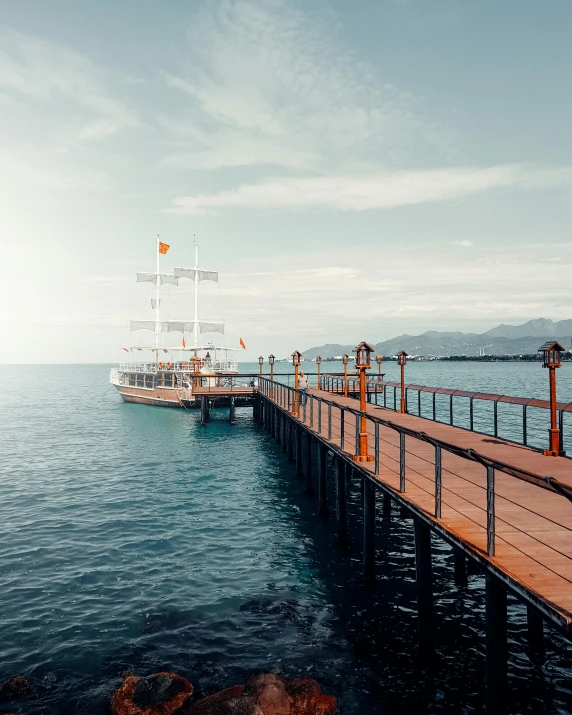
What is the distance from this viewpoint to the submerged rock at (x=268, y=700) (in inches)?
329

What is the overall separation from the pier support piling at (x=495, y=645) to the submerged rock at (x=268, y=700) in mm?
2564

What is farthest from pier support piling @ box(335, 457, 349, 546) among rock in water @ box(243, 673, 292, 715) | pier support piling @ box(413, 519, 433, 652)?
rock in water @ box(243, 673, 292, 715)

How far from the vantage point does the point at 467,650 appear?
10.7m

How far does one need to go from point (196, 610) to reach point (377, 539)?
677 cm

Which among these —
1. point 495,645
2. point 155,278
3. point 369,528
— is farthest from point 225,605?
point 155,278

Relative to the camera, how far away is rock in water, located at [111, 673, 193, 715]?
8836 millimetres

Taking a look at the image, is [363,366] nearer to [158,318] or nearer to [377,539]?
[377,539]

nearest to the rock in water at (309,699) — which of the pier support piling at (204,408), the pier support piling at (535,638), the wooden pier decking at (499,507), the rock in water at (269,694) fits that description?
the rock in water at (269,694)

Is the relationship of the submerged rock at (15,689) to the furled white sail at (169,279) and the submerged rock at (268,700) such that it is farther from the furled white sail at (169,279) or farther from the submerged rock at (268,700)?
the furled white sail at (169,279)

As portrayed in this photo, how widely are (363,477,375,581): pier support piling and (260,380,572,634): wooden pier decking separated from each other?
17.2 inches

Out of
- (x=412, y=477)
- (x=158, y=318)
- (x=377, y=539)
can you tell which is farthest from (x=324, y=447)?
(x=158, y=318)

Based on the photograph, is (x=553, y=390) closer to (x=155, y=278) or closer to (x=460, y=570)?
(x=460, y=570)

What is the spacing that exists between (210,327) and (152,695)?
7337cm

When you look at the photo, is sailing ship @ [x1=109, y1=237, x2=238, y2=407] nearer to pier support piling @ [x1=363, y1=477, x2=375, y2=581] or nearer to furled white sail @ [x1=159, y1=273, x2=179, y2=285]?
furled white sail @ [x1=159, y1=273, x2=179, y2=285]
